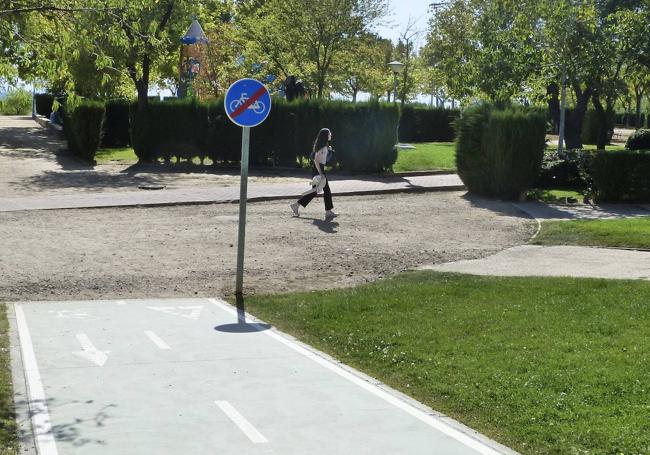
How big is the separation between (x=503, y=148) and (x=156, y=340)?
1363 cm

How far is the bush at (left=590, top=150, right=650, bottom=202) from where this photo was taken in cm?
2136

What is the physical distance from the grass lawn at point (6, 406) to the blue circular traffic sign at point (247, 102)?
391 cm

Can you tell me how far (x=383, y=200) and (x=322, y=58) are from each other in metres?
20.1

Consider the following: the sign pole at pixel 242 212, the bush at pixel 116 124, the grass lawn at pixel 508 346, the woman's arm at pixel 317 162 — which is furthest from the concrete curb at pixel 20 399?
the bush at pixel 116 124

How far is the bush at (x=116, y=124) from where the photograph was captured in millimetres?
37400

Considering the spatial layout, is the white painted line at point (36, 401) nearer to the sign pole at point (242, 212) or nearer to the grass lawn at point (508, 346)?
the grass lawn at point (508, 346)

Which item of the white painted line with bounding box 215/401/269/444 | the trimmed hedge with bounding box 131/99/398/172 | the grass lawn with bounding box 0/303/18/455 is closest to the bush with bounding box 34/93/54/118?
the trimmed hedge with bounding box 131/99/398/172

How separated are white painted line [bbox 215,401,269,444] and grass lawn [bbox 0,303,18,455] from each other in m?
1.54

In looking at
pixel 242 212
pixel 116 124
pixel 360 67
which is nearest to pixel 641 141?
pixel 360 67

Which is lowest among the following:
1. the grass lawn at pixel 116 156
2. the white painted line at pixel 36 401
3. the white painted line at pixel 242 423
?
the white painted line at pixel 36 401

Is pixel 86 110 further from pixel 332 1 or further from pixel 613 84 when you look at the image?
pixel 613 84

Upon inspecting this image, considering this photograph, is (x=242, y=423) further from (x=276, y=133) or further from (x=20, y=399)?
(x=276, y=133)

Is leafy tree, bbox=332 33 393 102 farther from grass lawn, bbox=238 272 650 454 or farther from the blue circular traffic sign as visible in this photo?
grass lawn, bbox=238 272 650 454

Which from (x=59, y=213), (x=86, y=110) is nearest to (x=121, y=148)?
(x=86, y=110)
